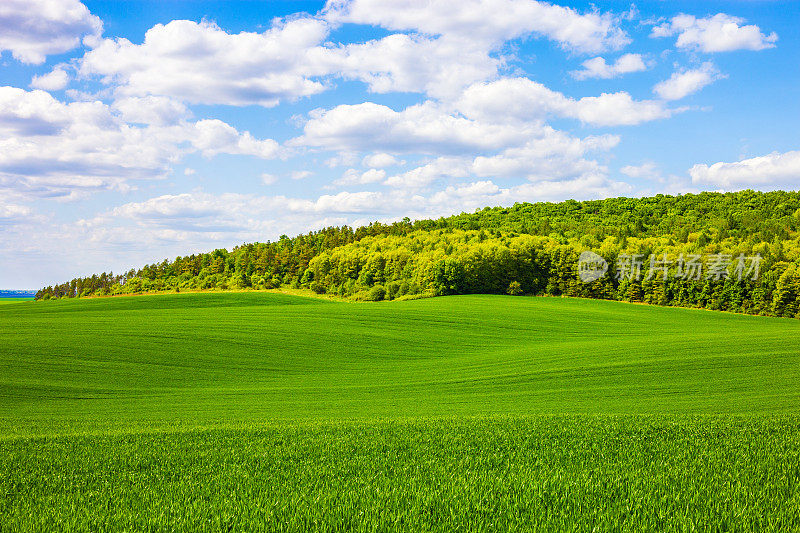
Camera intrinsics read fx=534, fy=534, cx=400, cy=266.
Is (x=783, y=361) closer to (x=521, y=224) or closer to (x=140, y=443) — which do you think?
(x=140, y=443)

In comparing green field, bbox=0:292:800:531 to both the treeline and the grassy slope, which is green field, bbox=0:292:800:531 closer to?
the grassy slope

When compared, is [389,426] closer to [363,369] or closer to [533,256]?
[363,369]

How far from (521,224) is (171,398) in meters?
82.9

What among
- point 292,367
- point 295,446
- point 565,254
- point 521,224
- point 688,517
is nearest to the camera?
point 688,517

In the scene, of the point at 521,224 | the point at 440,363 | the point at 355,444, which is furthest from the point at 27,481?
the point at 521,224

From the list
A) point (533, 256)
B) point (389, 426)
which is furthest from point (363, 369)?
point (533, 256)

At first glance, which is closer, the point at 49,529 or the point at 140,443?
the point at 49,529

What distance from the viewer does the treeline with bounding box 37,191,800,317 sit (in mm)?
62500

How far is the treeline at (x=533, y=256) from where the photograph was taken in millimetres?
62500

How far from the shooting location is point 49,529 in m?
5.40

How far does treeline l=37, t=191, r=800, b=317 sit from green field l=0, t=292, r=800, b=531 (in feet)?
38.4

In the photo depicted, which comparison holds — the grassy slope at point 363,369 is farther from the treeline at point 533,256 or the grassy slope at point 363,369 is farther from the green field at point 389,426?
the treeline at point 533,256

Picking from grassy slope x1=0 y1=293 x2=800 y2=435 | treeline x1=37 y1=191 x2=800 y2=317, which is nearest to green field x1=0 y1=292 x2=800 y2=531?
grassy slope x1=0 y1=293 x2=800 y2=435

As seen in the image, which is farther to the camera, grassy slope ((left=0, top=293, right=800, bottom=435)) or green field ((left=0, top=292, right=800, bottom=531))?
grassy slope ((left=0, top=293, right=800, bottom=435))
